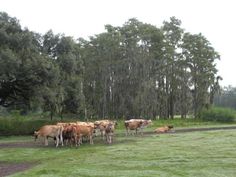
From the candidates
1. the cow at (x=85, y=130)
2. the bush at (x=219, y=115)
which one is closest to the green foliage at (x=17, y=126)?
the cow at (x=85, y=130)

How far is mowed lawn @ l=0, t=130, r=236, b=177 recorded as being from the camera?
15156mm

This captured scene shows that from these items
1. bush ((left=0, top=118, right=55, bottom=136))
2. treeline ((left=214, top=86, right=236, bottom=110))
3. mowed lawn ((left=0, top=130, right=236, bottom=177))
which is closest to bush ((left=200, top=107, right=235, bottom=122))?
bush ((left=0, top=118, right=55, bottom=136))

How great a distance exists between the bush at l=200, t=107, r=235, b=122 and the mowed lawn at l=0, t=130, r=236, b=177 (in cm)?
3019

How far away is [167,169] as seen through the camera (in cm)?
1583


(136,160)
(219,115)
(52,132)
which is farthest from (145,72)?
(136,160)

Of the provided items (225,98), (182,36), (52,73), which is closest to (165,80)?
(182,36)

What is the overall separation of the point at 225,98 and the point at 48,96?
97258 millimetres

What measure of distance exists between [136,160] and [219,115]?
38227 mm

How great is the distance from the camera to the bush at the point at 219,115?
53.9 m

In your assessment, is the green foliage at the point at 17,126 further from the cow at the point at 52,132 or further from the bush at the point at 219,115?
the bush at the point at 219,115

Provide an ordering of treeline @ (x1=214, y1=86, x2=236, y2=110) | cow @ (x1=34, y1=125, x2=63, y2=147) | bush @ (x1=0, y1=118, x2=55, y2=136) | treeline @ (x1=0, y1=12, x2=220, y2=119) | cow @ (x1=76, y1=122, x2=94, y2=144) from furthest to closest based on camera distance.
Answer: treeline @ (x1=214, y1=86, x2=236, y2=110) → treeline @ (x1=0, y1=12, x2=220, y2=119) → bush @ (x1=0, y1=118, x2=55, y2=136) → cow @ (x1=34, y1=125, x2=63, y2=147) → cow @ (x1=76, y1=122, x2=94, y2=144)

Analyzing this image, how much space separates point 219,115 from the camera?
54.7 meters

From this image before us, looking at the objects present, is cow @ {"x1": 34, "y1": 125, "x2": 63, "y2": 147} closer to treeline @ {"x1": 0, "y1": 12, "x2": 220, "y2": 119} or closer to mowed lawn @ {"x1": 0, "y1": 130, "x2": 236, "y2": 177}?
mowed lawn @ {"x1": 0, "y1": 130, "x2": 236, "y2": 177}

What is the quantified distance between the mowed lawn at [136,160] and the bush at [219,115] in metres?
30.2
